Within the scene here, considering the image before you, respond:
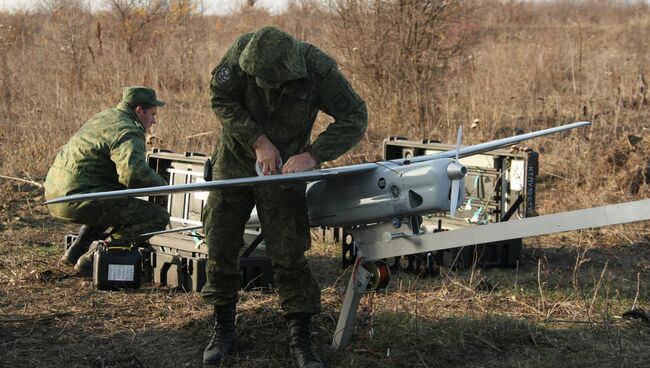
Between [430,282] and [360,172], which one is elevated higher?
[360,172]

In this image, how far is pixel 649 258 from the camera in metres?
6.68

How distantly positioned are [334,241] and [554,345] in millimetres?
3009

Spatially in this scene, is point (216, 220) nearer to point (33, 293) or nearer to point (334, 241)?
point (33, 293)

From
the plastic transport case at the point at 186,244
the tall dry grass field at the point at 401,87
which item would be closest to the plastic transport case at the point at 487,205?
the plastic transport case at the point at 186,244

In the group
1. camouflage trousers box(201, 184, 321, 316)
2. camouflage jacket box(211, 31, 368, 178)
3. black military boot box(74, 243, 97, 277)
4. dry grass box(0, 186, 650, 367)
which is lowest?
dry grass box(0, 186, 650, 367)

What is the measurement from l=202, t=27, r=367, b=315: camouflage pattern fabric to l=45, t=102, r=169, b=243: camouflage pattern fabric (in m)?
1.87

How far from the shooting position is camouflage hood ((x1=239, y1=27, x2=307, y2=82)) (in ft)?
12.4

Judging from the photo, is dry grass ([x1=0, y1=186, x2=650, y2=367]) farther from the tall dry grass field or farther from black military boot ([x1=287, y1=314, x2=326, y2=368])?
the tall dry grass field

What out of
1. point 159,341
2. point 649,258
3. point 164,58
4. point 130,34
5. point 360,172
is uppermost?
point 130,34

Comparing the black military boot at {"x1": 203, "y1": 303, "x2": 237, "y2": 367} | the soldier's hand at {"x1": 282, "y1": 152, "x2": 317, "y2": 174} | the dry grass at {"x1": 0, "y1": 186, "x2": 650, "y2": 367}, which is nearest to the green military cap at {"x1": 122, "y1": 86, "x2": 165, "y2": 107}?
the dry grass at {"x1": 0, "y1": 186, "x2": 650, "y2": 367}

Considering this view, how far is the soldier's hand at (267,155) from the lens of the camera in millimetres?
3881

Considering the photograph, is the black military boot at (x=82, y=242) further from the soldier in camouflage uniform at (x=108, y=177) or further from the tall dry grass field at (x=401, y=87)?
the tall dry grass field at (x=401, y=87)

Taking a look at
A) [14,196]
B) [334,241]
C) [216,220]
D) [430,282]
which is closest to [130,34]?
[14,196]

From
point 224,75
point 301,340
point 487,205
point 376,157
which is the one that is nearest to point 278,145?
point 224,75
